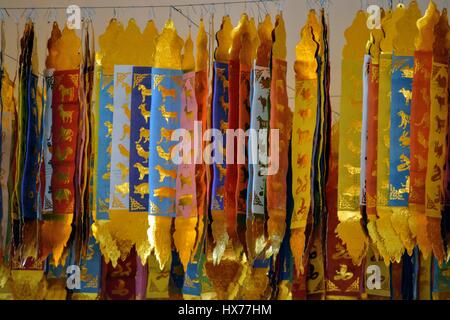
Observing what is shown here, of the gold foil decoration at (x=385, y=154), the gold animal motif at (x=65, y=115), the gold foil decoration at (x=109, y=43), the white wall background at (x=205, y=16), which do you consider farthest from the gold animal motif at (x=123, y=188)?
the gold foil decoration at (x=385, y=154)

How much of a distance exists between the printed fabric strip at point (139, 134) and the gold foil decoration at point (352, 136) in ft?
2.51

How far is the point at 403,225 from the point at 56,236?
1.35 m

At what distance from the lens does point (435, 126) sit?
2.80m

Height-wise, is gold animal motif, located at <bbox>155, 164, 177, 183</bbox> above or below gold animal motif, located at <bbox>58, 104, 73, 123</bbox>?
below

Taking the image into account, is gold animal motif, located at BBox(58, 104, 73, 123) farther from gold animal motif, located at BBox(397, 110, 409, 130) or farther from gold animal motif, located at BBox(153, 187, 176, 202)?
gold animal motif, located at BBox(397, 110, 409, 130)

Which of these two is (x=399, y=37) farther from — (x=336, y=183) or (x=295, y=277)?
(x=295, y=277)

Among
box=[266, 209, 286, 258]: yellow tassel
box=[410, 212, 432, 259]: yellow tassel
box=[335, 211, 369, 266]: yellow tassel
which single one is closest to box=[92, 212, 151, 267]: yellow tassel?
box=[266, 209, 286, 258]: yellow tassel

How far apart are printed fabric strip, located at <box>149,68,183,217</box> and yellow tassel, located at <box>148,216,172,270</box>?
0.09 feet

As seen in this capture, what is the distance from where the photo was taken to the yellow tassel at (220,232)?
2.95 metres

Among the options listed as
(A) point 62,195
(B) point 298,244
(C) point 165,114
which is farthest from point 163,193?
(B) point 298,244

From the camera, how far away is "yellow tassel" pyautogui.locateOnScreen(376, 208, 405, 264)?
112 inches

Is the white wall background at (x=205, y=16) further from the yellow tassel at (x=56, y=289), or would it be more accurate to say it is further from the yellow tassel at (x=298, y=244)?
the yellow tassel at (x=56, y=289)

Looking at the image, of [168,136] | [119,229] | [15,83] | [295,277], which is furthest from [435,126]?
[15,83]

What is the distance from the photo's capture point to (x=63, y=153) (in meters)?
3.03
